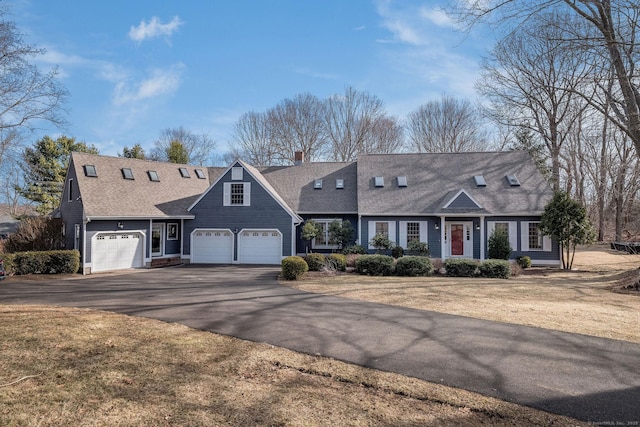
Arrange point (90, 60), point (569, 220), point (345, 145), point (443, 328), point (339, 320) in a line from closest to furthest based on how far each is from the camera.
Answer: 1. point (443, 328)
2. point (339, 320)
3. point (90, 60)
4. point (569, 220)
5. point (345, 145)

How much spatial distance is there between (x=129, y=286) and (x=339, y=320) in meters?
9.10

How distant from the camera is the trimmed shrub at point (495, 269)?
16.6 meters

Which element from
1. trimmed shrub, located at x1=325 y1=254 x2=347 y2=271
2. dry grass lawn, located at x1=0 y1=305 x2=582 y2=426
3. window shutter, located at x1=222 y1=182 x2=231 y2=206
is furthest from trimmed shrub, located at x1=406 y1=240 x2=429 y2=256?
dry grass lawn, located at x1=0 y1=305 x2=582 y2=426

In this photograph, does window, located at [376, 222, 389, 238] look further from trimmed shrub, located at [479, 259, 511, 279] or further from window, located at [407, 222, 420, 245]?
trimmed shrub, located at [479, 259, 511, 279]

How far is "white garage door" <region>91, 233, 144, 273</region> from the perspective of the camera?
18859mm

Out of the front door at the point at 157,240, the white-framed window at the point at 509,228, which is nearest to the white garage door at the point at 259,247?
the front door at the point at 157,240

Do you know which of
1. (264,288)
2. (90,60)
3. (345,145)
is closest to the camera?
(264,288)

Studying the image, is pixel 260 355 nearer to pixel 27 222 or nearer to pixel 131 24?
pixel 131 24

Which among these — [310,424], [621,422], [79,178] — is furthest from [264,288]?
[79,178]

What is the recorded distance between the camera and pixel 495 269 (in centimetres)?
1662

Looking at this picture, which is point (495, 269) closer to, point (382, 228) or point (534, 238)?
point (534, 238)

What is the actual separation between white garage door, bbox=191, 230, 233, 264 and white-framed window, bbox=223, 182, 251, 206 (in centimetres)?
176

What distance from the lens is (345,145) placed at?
131 ft

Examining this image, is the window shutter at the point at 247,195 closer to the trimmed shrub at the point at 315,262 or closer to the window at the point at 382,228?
the trimmed shrub at the point at 315,262
